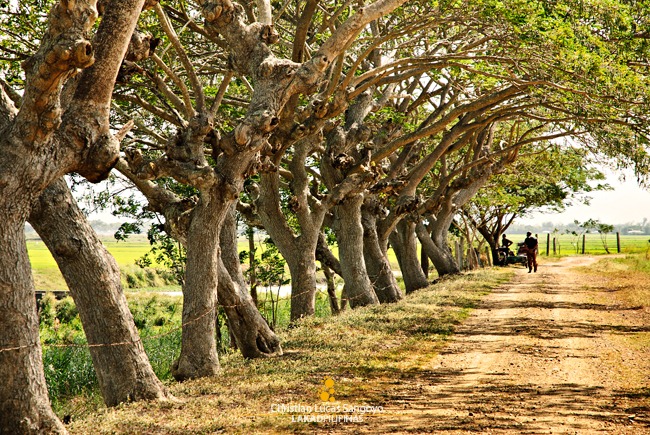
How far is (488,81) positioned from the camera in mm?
15992

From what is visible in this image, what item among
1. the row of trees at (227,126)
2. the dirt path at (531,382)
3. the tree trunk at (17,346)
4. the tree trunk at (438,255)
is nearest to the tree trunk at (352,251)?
the row of trees at (227,126)

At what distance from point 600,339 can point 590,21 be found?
19.0 ft

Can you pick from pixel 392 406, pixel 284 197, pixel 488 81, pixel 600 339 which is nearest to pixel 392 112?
pixel 488 81

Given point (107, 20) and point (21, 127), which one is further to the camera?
point (107, 20)

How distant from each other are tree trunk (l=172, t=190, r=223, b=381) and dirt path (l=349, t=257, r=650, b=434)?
3155 mm

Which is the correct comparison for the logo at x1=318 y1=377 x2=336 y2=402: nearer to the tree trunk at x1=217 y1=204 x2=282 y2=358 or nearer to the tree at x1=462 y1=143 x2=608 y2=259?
the tree trunk at x1=217 y1=204 x2=282 y2=358

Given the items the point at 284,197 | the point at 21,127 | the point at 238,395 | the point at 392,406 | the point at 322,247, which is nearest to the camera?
the point at 21,127

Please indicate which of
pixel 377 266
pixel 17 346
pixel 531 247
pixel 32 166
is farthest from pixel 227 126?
pixel 531 247

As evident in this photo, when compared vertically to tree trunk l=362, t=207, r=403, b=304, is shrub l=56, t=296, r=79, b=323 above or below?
below

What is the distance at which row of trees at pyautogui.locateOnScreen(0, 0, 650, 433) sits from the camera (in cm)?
642

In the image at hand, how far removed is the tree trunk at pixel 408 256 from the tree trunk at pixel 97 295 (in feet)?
56.8

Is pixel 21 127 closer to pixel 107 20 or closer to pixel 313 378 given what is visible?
pixel 107 20

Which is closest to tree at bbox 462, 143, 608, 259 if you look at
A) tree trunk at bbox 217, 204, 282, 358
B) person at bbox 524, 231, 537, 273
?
person at bbox 524, 231, 537, 273

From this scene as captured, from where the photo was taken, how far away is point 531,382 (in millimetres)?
9281
